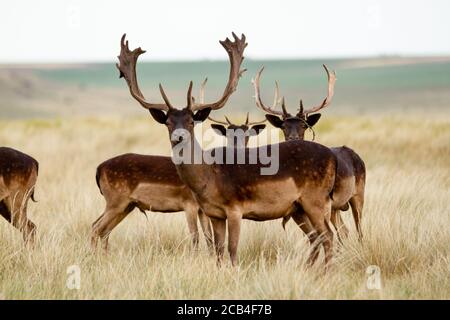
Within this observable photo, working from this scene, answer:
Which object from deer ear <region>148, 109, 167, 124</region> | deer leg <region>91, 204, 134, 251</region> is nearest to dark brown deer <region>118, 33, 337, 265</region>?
deer ear <region>148, 109, 167, 124</region>

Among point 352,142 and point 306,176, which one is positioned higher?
point 306,176

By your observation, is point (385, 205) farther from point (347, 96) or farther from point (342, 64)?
point (342, 64)

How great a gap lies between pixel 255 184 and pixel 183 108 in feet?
3.19

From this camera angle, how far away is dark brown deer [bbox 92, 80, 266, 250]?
31.2 ft

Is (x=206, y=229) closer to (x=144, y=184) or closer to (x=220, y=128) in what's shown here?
(x=144, y=184)

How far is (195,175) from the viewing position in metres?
7.92

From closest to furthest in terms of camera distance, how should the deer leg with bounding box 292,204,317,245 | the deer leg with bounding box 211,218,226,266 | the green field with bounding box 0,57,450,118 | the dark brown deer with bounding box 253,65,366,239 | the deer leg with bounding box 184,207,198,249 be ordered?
the deer leg with bounding box 211,218,226,266 < the deer leg with bounding box 292,204,317,245 < the dark brown deer with bounding box 253,65,366,239 < the deer leg with bounding box 184,207,198,249 < the green field with bounding box 0,57,450,118

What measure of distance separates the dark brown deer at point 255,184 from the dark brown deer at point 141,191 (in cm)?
140

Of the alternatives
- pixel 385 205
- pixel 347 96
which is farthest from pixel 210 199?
pixel 347 96

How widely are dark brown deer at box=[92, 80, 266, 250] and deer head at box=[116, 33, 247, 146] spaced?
0.96m

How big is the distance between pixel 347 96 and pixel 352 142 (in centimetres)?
6108

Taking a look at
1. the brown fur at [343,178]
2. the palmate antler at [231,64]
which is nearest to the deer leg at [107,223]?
the palmate antler at [231,64]

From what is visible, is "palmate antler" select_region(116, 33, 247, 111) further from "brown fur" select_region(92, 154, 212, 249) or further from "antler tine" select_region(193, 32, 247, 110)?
"brown fur" select_region(92, 154, 212, 249)

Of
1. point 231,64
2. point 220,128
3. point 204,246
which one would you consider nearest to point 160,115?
point 231,64
